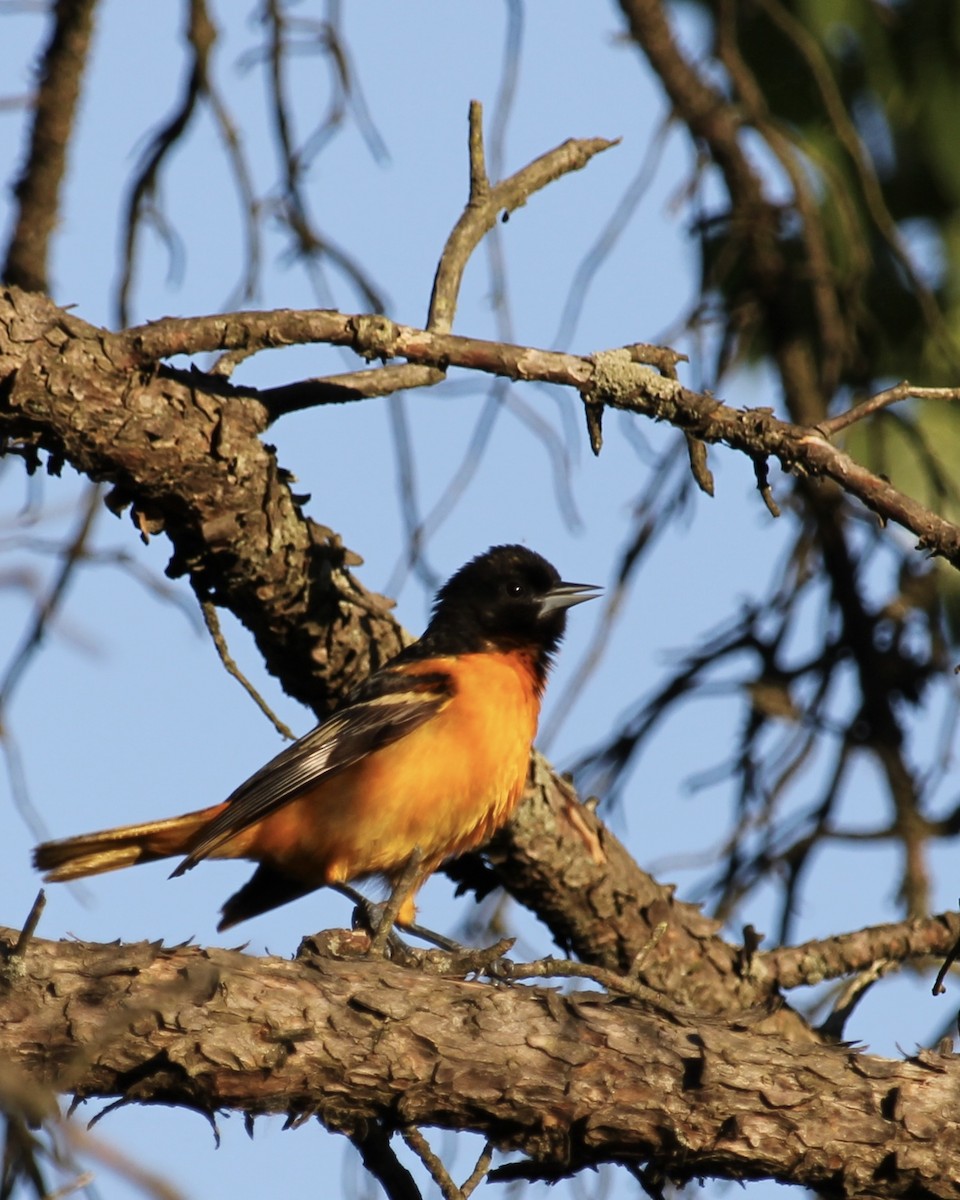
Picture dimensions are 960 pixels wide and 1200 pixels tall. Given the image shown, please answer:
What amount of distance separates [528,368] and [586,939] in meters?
2.07

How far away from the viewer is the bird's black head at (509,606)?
586 centimetres

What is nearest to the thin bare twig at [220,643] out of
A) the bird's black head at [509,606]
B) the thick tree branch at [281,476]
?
the thick tree branch at [281,476]

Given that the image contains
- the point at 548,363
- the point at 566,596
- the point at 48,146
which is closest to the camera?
the point at 548,363

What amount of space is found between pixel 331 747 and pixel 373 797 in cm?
22

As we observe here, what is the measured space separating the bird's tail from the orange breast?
196 mm

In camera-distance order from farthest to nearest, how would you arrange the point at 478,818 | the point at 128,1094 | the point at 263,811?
the point at 263,811, the point at 478,818, the point at 128,1094

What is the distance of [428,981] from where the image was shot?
3268 mm

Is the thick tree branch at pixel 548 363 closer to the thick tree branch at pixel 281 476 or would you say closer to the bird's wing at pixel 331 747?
the thick tree branch at pixel 281 476

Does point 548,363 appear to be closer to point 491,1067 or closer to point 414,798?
point 491,1067

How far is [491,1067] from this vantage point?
314 centimetres

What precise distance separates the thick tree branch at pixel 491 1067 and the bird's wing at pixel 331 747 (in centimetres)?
160

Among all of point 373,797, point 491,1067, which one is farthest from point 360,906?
point 491,1067

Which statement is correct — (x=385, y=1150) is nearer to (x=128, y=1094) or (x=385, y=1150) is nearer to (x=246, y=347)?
(x=128, y=1094)

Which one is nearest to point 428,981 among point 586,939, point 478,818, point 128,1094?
point 128,1094
